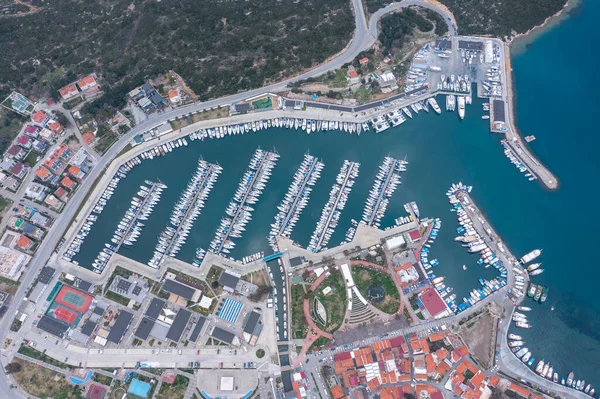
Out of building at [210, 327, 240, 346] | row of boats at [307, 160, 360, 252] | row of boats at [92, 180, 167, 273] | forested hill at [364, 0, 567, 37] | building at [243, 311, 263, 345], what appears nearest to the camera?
building at [210, 327, 240, 346]

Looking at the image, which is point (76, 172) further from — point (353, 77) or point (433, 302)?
point (433, 302)

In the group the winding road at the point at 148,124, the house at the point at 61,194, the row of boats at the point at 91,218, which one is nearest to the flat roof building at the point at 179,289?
the row of boats at the point at 91,218

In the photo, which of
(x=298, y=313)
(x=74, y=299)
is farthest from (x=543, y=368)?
(x=74, y=299)

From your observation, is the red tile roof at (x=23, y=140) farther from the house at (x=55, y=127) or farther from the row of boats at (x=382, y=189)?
the row of boats at (x=382, y=189)

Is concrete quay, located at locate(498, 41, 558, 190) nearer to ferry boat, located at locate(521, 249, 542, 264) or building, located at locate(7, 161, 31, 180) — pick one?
ferry boat, located at locate(521, 249, 542, 264)

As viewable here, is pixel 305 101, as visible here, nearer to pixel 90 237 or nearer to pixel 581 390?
pixel 90 237

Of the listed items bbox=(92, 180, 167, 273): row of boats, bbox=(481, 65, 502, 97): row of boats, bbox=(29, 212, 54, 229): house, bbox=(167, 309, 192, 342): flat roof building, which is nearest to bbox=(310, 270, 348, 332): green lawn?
bbox=(167, 309, 192, 342): flat roof building
